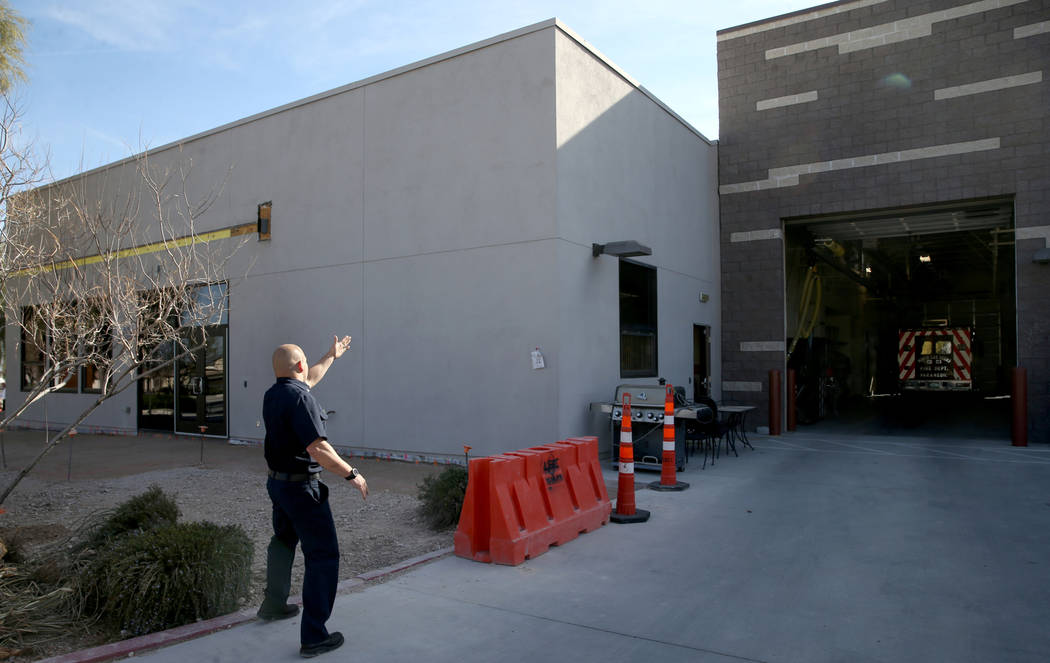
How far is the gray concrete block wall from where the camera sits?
13.9 metres

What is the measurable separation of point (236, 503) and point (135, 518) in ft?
10.5

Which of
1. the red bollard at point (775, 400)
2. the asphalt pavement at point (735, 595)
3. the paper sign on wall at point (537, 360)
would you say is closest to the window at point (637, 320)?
the paper sign on wall at point (537, 360)

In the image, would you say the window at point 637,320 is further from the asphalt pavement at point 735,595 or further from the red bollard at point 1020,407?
the red bollard at point 1020,407

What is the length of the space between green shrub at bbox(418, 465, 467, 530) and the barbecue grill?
3.64 m

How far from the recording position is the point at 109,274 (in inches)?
260

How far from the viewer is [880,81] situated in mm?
15258

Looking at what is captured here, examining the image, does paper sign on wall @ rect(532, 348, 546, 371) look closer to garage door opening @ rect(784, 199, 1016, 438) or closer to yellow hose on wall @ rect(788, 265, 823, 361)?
garage door opening @ rect(784, 199, 1016, 438)

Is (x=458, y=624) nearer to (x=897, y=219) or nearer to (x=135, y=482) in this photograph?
(x=135, y=482)

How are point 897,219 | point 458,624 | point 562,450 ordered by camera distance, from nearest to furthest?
point 458,624 < point 562,450 < point 897,219

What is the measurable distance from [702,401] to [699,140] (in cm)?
630

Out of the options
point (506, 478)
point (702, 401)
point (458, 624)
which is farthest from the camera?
point (702, 401)

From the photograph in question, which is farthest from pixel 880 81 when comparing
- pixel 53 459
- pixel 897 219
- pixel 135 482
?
pixel 53 459

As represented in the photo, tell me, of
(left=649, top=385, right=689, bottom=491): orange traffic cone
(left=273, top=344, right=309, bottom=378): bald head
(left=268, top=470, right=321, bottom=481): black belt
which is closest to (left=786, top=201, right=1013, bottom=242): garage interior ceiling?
(left=649, top=385, right=689, bottom=491): orange traffic cone

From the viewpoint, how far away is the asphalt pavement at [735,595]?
425 cm
